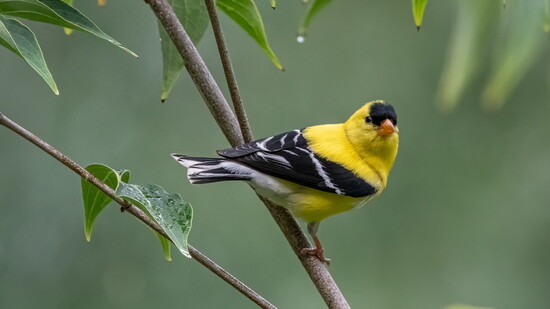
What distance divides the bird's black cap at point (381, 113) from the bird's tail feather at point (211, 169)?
21.2 inches

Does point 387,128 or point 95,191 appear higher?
point 387,128

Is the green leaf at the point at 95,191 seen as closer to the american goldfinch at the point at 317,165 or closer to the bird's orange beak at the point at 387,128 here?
the american goldfinch at the point at 317,165

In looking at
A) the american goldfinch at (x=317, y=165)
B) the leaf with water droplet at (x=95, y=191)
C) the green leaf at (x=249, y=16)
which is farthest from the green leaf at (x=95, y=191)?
the american goldfinch at (x=317, y=165)

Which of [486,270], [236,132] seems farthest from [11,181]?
[486,270]

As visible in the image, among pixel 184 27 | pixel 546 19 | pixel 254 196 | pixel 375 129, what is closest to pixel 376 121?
pixel 375 129

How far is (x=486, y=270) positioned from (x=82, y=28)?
3.47 meters

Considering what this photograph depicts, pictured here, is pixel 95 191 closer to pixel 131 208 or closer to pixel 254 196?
pixel 131 208

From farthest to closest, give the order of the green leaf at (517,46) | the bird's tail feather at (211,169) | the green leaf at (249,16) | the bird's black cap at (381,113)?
the bird's black cap at (381,113) → the bird's tail feather at (211,169) → the green leaf at (249,16) → the green leaf at (517,46)

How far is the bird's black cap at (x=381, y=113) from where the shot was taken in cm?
246

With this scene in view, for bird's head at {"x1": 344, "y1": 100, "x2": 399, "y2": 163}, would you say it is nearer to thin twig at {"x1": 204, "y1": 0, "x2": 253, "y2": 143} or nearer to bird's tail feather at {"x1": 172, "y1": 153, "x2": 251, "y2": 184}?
bird's tail feather at {"x1": 172, "y1": 153, "x2": 251, "y2": 184}

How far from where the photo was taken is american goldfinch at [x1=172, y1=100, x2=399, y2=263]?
2.18 m

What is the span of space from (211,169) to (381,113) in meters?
0.67

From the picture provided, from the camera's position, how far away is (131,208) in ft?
4.00

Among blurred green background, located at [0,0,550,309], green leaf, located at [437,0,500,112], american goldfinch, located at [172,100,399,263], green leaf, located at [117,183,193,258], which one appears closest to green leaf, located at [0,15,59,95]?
green leaf, located at [117,183,193,258]
